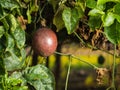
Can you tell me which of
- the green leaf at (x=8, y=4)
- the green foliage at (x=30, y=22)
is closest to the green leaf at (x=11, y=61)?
the green foliage at (x=30, y=22)

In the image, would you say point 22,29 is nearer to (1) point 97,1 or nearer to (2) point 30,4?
(2) point 30,4

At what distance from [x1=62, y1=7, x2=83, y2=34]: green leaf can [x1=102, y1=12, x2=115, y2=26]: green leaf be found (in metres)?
0.10

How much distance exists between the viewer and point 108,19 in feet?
4.16

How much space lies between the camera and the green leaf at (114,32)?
1.29 meters

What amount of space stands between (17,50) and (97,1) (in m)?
0.30

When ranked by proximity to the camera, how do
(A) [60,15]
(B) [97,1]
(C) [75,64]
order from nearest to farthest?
(B) [97,1] → (A) [60,15] → (C) [75,64]

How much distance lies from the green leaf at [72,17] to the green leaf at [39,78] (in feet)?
0.56

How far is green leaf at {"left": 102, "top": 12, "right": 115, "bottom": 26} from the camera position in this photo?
49.7 inches

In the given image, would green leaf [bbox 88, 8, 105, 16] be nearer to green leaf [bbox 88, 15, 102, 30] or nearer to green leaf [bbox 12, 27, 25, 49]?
green leaf [bbox 88, 15, 102, 30]

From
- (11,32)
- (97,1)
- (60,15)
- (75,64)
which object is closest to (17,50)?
(11,32)

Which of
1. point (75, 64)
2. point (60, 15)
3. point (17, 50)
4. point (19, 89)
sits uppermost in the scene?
point (60, 15)

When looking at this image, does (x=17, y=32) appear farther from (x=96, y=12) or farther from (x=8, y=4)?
(x=96, y=12)

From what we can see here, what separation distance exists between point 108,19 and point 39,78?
0.96 feet

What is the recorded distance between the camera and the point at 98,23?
4.33 ft
